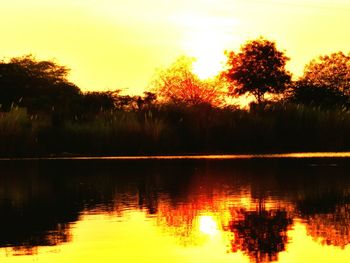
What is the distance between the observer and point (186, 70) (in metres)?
75.0

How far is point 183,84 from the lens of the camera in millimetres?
73125

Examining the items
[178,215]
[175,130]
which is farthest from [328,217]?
[175,130]

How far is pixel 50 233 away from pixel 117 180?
10.7m

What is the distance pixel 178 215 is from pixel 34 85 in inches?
2251

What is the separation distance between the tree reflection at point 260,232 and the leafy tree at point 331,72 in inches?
2597

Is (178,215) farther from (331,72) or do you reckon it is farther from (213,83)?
(331,72)

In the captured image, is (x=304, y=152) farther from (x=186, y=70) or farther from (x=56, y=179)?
(x=186, y=70)

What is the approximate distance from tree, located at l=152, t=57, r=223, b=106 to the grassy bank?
30.6 meters

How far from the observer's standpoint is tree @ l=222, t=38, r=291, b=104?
7238 cm

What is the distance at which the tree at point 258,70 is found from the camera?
237ft

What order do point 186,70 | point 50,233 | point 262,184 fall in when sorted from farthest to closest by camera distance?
point 186,70, point 262,184, point 50,233

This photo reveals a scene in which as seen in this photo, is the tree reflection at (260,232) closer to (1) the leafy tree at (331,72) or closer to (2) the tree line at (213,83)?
(2) the tree line at (213,83)

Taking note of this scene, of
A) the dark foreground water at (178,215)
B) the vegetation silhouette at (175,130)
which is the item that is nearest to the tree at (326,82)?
the vegetation silhouette at (175,130)

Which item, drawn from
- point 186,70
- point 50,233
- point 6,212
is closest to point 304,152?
point 6,212
